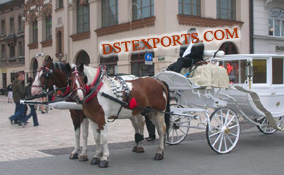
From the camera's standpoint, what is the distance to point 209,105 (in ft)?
25.2

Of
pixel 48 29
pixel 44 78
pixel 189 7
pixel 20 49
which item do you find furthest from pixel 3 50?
pixel 44 78

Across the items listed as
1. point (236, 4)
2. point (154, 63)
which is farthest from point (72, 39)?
point (236, 4)

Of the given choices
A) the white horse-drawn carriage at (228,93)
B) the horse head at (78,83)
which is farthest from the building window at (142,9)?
the horse head at (78,83)

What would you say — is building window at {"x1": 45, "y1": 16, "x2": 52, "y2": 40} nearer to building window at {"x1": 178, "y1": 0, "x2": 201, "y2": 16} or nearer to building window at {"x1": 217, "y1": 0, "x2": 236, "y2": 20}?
building window at {"x1": 178, "y1": 0, "x2": 201, "y2": 16}

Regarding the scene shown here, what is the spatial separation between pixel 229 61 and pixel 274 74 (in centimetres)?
114

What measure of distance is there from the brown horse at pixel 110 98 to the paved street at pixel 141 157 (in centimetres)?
44

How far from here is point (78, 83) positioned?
5938mm

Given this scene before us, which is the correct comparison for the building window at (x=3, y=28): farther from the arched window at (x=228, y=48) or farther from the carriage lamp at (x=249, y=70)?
the carriage lamp at (x=249, y=70)

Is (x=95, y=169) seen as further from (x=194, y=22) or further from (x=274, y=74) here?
(x=194, y=22)

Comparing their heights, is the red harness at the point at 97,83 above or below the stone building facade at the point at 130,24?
below

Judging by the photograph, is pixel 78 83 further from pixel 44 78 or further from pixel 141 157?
pixel 141 157

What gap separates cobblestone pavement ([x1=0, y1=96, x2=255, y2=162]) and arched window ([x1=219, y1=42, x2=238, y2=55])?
40.6 feet

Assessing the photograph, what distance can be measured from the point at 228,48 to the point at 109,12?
29.2ft

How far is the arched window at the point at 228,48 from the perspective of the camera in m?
23.7
